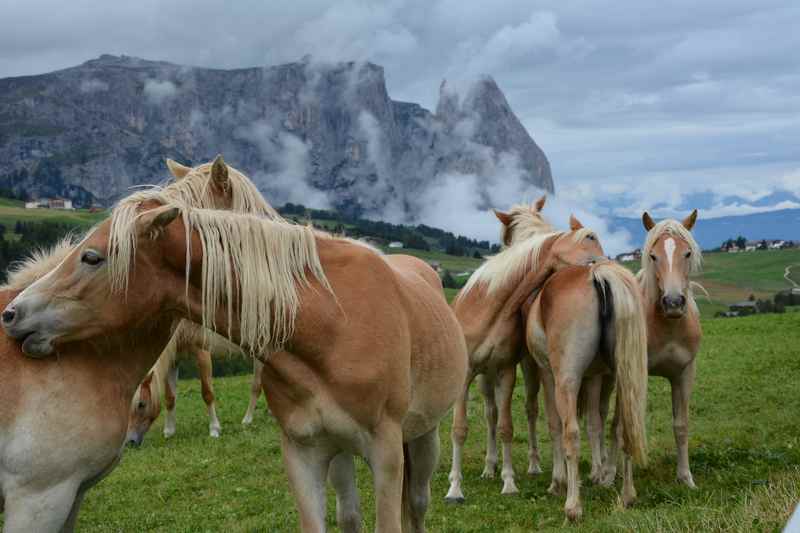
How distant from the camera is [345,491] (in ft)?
18.0

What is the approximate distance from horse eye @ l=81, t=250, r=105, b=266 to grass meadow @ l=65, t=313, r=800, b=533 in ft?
12.6

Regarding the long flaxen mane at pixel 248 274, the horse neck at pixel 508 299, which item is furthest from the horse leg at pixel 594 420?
the long flaxen mane at pixel 248 274

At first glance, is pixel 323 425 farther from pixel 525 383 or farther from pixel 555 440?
pixel 525 383

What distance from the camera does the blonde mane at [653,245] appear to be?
889 cm

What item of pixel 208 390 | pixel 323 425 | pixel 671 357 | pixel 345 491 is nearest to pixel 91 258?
pixel 323 425

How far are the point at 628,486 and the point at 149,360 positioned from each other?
5232 mm

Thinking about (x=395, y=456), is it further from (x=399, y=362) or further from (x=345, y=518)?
(x=345, y=518)

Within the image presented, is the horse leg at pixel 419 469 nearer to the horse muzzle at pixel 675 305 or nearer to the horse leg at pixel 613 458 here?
the horse muzzle at pixel 675 305

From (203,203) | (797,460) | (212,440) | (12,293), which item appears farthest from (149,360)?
(212,440)

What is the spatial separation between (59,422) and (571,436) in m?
5.17

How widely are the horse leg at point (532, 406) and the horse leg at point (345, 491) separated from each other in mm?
5029

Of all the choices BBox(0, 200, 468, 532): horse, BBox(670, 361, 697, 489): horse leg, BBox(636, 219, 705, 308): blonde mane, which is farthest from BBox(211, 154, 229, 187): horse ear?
BBox(670, 361, 697, 489): horse leg

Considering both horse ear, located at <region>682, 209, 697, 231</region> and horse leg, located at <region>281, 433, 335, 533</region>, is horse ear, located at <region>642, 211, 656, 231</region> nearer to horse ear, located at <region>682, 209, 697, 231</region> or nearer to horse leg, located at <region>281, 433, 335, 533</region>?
horse ear, located at <region>682, 209, 697, 231</region>

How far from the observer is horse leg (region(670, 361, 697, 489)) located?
892 cm
